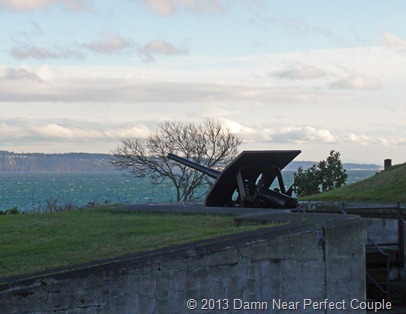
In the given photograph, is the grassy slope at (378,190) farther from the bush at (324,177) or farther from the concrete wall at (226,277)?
the concrete wall at (226,277)

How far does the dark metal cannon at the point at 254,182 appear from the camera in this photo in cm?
1775

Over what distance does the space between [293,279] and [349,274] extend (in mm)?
1184

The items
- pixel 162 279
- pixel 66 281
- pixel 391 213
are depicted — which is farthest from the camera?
pixel 391 213

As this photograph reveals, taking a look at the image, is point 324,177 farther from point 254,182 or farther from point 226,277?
point 226,277

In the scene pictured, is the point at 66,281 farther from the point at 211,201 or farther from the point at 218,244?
the point at 211,201

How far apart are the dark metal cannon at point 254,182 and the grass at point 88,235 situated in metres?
1.91

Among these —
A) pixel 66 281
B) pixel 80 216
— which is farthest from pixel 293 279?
pixel 80 216

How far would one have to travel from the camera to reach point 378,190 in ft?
85.2

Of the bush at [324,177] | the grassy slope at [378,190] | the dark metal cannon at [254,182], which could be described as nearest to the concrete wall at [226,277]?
the dark metal cannon at [254,182]

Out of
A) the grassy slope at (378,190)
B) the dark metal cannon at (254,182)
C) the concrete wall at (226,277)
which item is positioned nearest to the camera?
the concrete wall at (226,277)

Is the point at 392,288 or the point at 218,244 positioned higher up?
the point at 218,244

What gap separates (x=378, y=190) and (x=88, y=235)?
48.5 ft

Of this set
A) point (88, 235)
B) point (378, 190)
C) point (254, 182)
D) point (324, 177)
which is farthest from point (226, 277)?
point (324, 177)

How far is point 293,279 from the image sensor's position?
11.7 m
